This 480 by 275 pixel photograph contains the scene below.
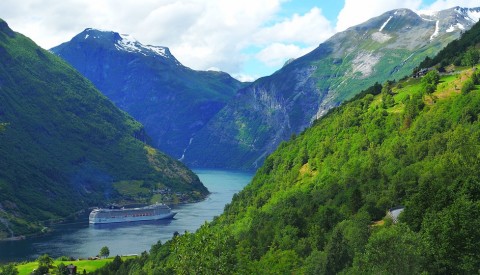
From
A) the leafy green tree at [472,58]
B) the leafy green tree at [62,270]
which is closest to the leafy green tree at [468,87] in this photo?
the leafy green tree at [472,58]

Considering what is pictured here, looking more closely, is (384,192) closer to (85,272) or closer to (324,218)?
(324,218)

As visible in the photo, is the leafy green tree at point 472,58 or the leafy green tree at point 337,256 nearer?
the leafy green tree at point 337,256

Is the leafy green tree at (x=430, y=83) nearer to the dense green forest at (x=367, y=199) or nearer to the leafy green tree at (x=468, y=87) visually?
the dense green forest at (x=367, y=199)

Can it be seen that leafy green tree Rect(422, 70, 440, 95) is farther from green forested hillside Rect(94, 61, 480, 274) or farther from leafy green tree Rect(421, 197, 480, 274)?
leafy green tree Rect(421, 197, 480, 274)

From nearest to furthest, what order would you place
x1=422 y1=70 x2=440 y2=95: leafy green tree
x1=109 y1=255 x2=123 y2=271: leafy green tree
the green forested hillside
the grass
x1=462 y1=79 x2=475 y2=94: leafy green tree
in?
the green forested hillside < x1=462 y1=79 x2=475 y2=94: leafy green tree < x1=422 y1=70 x2=440 y2=95: leafy green tree < x1=109 y1=255 x2=123 y2=271: leafy green tree < the grass

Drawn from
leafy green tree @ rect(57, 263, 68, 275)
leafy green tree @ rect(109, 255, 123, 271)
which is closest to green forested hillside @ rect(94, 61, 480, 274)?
leafy green tree @ rect(109, 255, 123, 271)

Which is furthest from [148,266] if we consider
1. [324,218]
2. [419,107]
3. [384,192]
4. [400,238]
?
[400,238]
